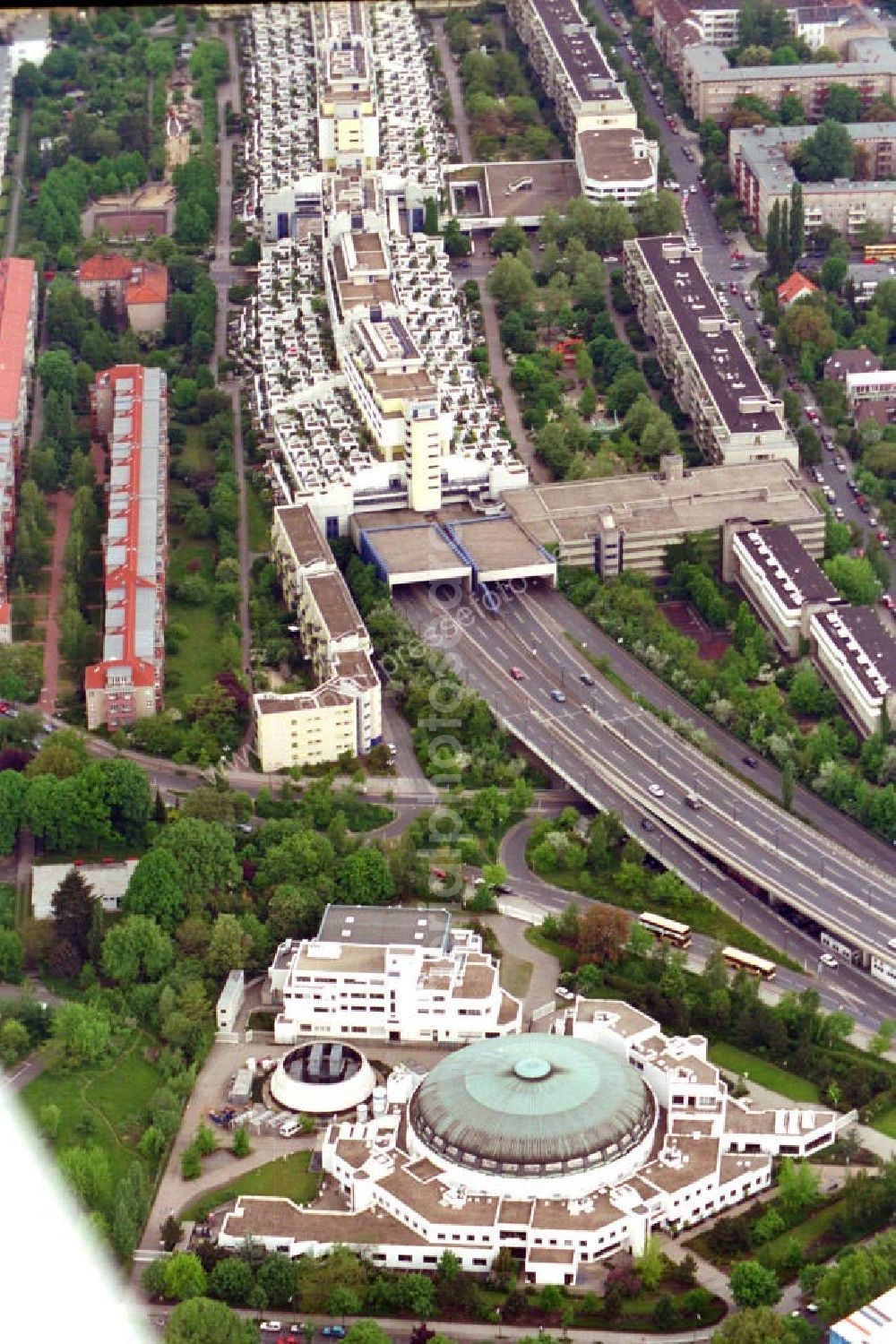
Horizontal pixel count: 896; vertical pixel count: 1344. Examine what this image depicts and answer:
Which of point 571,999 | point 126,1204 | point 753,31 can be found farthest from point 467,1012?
point 753,31

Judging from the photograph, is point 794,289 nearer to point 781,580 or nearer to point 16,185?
point 781,580

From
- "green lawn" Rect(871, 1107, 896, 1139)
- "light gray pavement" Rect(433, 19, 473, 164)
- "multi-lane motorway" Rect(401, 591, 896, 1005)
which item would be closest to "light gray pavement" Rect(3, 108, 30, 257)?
"light gray pavement" Rect(433, 19, 473, 164)

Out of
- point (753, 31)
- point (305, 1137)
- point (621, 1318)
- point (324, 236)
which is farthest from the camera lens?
point (753, 31)

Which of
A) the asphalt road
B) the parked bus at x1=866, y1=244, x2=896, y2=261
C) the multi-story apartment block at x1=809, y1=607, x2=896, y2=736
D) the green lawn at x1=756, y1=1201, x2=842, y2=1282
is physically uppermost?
the parked bus at x1=866, y1=244, x2=896, y2=261

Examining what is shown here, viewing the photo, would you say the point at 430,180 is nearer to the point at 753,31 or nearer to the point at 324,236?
the point at 324,236

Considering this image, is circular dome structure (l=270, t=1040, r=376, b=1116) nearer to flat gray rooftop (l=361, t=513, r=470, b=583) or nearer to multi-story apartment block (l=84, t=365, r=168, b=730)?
multi-story apartment block (l=84, t=365, r=168, b=730)

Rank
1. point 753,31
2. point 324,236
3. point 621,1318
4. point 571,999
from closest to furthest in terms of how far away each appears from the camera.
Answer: point 621,1318 < point 571,999 < point 324,236 < point 753,31
